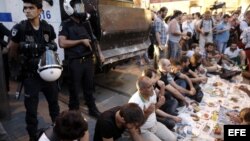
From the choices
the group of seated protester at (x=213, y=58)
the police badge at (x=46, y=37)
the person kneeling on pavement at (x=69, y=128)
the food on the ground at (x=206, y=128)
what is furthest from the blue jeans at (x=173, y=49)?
the person kneeling on pavement at (x=69, y=128)

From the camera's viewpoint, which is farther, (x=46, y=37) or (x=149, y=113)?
(x=149, y=113)

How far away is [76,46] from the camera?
10.0ft

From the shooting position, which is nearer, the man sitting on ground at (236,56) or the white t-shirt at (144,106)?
the white t-shirt at (144,106)

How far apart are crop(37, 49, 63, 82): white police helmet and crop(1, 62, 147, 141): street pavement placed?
79 cm

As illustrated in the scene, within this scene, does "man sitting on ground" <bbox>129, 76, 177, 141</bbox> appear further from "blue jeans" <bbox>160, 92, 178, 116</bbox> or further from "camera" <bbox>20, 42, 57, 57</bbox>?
"camera" <bbox>20, 42, 57, 57</bbox>

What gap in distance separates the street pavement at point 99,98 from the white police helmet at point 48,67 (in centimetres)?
79

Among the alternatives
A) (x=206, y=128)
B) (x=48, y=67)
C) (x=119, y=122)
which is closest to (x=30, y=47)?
(x=48, y=67)

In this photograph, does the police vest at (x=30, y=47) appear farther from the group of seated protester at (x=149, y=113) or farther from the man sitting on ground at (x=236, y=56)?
the man sitting on ground at (x=236, y=56)

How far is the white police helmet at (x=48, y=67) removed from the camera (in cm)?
233

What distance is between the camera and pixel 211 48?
262 inches

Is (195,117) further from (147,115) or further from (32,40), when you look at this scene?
(32,40)

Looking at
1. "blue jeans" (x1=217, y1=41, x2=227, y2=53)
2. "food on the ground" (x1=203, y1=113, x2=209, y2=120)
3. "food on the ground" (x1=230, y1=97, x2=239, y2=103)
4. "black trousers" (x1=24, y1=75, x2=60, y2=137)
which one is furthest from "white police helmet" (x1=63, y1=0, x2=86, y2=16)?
"blue jeans" (x1=217, y1=41, x2=227, y2=53)

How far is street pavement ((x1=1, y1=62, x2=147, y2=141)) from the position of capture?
9.85 ft

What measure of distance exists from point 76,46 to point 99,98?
1228mm
